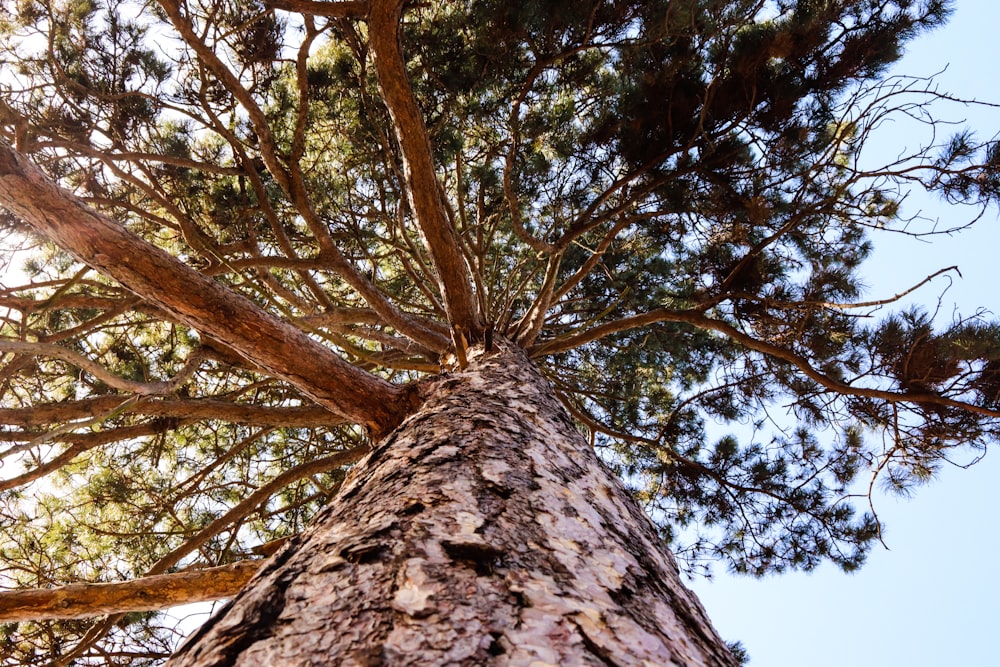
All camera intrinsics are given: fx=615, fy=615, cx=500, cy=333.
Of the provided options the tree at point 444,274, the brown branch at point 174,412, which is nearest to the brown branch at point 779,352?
the tree at point 444,274

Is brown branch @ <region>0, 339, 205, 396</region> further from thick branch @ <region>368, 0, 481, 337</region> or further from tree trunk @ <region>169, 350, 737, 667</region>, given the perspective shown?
thick branch @ <region>368, 0, 481, 337</region>

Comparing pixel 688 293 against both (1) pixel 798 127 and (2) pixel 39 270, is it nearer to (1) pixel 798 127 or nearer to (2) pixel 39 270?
(1) pixel 798 127

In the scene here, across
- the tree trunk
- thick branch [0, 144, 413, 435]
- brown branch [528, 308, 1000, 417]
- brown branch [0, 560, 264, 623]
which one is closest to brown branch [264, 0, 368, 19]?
thick branch [0, 144, 413, 435]

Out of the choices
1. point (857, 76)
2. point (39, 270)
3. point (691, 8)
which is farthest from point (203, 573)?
point (857, 76)

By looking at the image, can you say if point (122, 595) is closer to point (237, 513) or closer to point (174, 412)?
point (174, 412)

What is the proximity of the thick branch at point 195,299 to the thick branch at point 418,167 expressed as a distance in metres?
1.20

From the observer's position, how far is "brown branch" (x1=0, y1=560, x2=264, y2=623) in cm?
184

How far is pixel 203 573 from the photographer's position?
193cm

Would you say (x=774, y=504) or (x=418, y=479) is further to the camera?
(x=774, y=504)

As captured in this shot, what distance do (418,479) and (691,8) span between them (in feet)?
8.63

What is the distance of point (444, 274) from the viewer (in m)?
3.12

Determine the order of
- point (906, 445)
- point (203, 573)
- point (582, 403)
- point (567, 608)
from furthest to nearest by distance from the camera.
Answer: point (582, 403) → point (906, 445) → point (203, 573) → point (567, 608)

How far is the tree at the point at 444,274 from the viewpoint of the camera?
1.91 metres

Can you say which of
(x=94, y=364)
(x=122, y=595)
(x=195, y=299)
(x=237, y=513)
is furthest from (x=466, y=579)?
(x=237, y=513)
